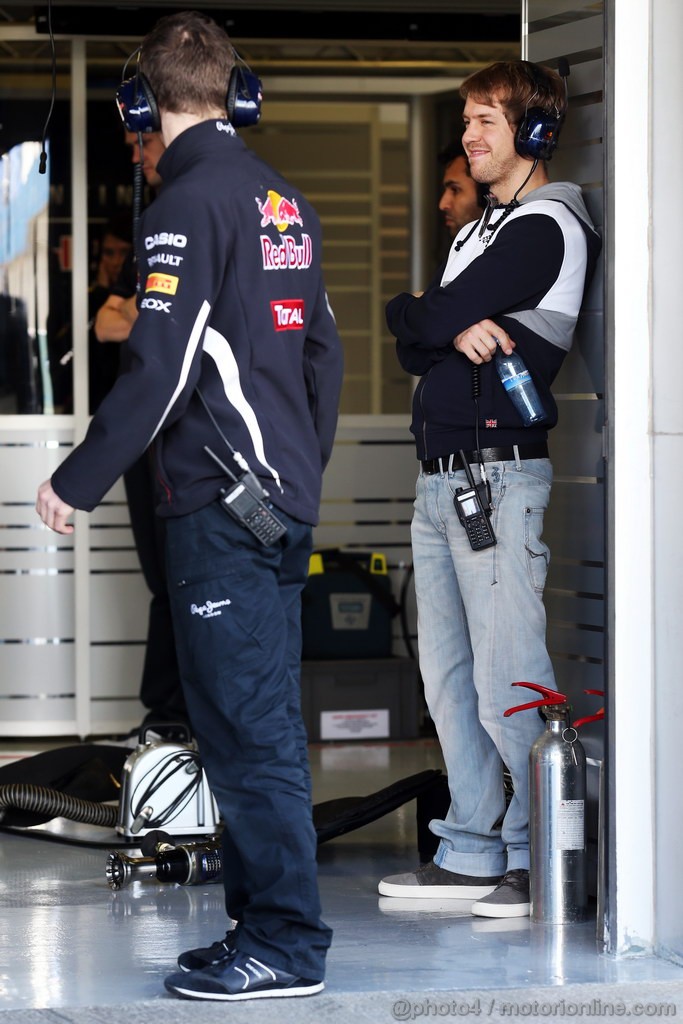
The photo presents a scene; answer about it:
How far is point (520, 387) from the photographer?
114 inches

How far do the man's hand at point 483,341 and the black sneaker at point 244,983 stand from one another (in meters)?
1.26

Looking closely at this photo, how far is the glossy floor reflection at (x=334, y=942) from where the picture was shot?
246 cm

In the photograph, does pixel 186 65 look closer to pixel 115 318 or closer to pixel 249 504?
pixel 249 504

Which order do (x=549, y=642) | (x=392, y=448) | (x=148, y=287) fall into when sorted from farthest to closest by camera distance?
1. (x=392, y=448)
2. (x=549, y=642)
3. (x=148, y=287)

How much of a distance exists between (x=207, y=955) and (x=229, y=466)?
34.0 inches

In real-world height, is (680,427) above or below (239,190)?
below

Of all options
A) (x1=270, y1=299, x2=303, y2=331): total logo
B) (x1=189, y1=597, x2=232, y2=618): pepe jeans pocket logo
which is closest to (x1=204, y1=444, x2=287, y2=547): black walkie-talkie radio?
(x1=189, y1=597, x2=232, y2=618): pepe jeans pocket logo

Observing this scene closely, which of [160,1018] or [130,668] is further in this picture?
[130,668]

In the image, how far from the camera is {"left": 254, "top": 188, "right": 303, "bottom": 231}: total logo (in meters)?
2.33

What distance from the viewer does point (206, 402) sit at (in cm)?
231

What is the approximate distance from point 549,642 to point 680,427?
724 mm

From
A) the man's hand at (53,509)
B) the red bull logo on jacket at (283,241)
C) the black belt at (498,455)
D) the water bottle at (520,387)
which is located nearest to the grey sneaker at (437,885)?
the black belt at (498,455)

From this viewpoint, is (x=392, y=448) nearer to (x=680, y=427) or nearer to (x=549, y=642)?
(x=549, y=642)

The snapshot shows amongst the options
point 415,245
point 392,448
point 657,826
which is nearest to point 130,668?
point 392,448
